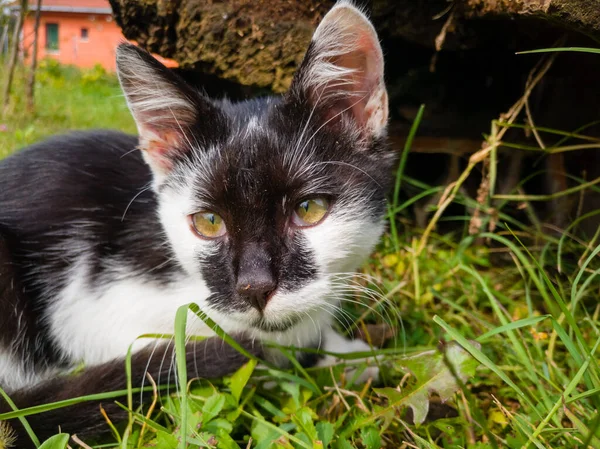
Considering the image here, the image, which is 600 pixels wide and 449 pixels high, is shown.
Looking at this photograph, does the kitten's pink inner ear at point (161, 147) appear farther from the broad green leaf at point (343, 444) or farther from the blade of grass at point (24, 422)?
the broad green leaf at point (343, 444)

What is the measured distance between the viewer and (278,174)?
124 centimetres

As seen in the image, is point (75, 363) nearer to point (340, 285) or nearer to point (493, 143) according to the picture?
point (340, 285)

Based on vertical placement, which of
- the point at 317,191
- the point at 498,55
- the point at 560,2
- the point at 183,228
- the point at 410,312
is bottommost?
the point at 410,312

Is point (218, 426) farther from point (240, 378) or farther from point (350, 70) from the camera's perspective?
point (350, 70)

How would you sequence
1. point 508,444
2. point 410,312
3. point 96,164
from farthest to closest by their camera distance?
point 410,312
point 96,164
point 508,444

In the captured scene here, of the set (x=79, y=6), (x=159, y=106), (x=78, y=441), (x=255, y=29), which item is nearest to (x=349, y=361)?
(x=78, y=441)

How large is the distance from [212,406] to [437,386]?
0.52 m

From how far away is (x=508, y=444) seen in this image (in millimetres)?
1063

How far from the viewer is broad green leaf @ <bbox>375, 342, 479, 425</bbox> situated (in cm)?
105

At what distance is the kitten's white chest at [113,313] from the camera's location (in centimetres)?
143

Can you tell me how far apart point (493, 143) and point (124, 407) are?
1.39 meters

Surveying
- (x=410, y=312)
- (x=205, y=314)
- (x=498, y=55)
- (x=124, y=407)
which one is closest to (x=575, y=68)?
(x=498, y=55)

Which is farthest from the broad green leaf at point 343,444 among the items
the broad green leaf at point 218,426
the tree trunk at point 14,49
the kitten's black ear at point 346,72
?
the tree trunk at point 14,49

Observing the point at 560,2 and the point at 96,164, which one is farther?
the point at 96,164
